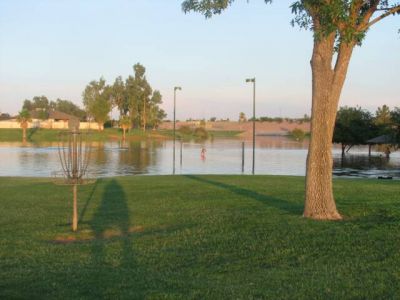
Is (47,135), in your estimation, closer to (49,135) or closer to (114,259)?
(49,135)

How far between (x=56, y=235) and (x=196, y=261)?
13.2ft

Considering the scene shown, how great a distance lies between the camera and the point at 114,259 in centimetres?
852

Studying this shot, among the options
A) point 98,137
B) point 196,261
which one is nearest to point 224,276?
point 196,261

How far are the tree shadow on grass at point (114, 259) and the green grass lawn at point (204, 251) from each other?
1 centimetres

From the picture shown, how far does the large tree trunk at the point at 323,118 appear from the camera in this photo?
11320 mm

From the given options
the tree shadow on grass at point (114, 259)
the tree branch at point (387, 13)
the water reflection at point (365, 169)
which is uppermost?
the tree branch at point (387, 13)

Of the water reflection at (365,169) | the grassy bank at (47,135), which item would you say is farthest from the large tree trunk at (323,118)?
the grassy bank at (47,135)

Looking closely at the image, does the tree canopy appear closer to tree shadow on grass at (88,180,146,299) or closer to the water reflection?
tree shadow on grass at (88,180,146,299)

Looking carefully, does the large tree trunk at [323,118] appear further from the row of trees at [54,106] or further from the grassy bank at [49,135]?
the row of trees at [54,106]

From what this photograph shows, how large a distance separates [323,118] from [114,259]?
5.26 meters

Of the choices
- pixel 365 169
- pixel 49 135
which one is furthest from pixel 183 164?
pixel 49 135

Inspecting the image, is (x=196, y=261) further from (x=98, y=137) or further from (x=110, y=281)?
(x=98, y=137)

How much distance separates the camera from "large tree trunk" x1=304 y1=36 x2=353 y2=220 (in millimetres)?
11320

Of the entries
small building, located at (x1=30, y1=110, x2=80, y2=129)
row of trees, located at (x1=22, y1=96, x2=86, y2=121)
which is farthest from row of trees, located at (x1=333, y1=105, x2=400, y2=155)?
row of trees, located at (x1=22, y1=96, x2=86, y2=121)
